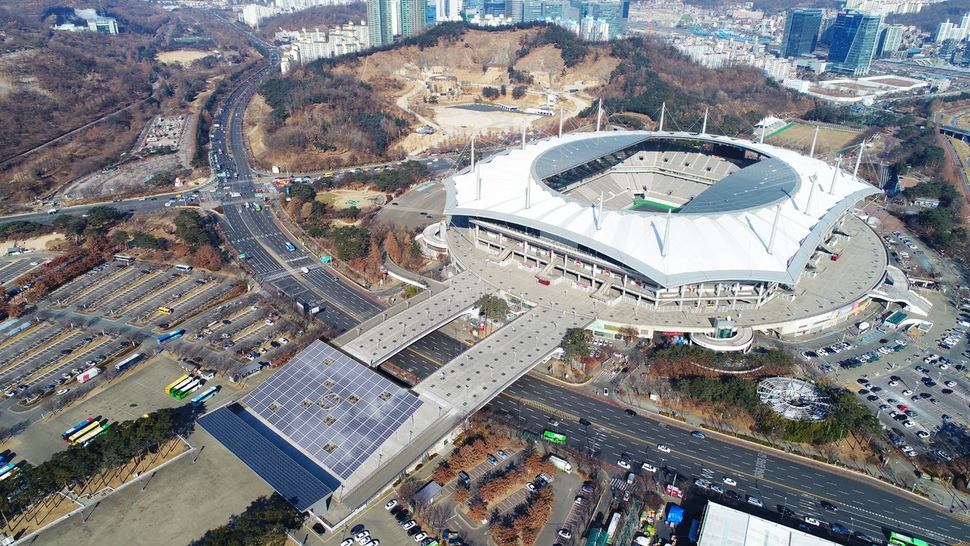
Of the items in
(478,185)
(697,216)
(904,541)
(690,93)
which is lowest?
(904,541)

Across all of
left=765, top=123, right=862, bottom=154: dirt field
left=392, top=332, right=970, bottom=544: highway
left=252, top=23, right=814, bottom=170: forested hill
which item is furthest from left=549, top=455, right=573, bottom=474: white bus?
left=765, top=123, right=862, bottom=154: dirt field

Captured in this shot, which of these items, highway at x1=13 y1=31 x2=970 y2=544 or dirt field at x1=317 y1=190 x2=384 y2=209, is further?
dirt field at x1=317 y1=190 x2=384 y2=209

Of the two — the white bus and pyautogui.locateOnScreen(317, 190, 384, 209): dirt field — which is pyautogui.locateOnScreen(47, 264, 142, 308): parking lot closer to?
pyautogui.locateOnScreen(317, 190, 384, 209): dirt field

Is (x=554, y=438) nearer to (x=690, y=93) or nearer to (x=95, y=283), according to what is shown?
(x=95, y=283)

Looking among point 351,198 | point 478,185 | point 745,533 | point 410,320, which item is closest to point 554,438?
point 745,533

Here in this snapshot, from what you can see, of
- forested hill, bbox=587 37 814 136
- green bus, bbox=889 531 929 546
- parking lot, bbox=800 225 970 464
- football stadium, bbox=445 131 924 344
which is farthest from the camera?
forested hill, bbox=587 37 814 136

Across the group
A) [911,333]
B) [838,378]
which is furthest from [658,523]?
[911,333]

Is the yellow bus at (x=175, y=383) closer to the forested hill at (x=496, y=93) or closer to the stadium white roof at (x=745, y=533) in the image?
the stadium white roof at (x=745, y=533)
